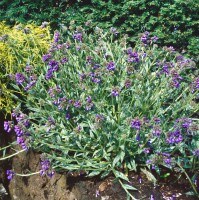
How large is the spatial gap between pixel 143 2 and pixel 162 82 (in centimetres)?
206

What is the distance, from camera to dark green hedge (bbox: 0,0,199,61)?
5316mm

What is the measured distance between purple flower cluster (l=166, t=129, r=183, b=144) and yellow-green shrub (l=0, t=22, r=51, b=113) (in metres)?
1.69

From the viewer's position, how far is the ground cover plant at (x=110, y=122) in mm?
3152

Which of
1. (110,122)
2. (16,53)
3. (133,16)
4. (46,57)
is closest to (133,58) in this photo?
(110,122)

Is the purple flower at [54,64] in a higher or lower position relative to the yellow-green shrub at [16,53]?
higher

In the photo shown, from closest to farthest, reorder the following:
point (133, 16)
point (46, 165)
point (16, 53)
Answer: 1. point (46, 165)
2. point (16, 53)
3. point (133, 16)

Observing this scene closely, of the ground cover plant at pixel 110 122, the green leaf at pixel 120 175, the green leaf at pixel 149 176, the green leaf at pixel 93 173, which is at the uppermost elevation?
the ground cover plant at pixel 110 122

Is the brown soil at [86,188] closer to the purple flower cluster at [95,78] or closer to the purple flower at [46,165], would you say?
the purple flower at [46,165]

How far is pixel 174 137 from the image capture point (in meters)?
3.01

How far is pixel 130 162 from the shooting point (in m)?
3.42

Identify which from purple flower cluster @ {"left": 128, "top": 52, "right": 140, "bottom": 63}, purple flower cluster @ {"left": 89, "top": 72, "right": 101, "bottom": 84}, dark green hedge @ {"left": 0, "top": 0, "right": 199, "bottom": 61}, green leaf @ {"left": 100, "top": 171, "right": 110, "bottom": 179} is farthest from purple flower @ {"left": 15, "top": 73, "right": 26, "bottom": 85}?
dark green hedge @ {"left": 0, "top": 0, "right": 199, "bottom": 61}

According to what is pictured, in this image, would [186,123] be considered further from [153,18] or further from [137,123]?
[153,18]

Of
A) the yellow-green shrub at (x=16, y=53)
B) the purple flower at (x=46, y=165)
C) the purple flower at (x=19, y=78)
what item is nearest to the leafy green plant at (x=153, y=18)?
the yellow-green shrub at (x=16, y=53)

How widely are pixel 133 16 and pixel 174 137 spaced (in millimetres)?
2759
